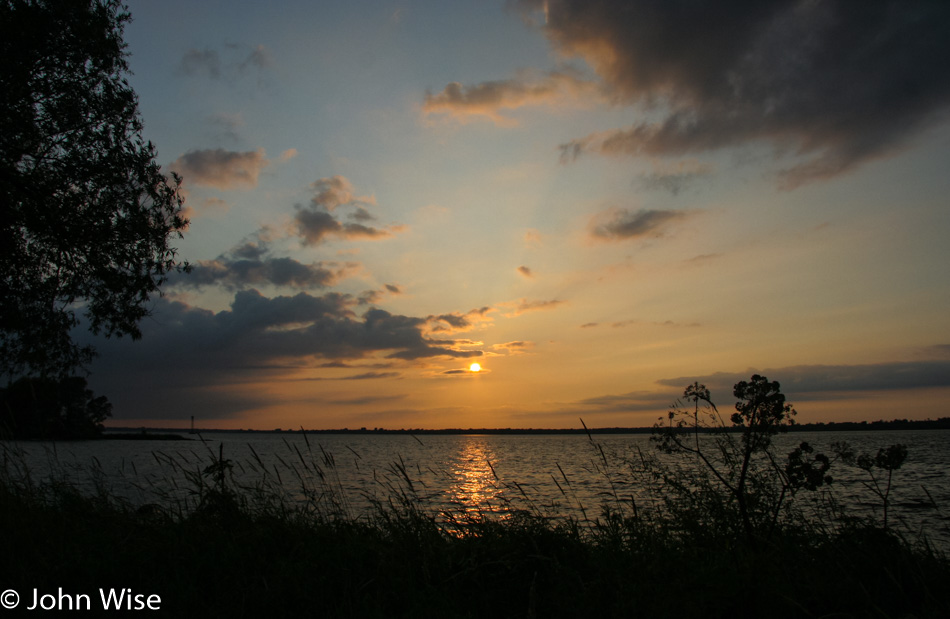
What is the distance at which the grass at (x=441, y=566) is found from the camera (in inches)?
195

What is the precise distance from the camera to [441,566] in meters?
6.15

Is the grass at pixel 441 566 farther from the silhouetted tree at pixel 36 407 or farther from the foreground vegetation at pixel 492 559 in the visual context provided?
the silhouetted tree at pixel 36 407

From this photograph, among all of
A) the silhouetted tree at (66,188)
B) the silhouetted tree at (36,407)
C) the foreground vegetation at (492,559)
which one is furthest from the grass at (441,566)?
the silhouetted tree at (66,188)

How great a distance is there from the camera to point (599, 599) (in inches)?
192

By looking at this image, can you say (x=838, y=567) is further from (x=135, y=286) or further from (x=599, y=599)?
(x=135, y=286)

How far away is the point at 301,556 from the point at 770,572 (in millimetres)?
5176

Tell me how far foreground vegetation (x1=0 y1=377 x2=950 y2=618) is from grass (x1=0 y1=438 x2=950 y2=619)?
23mm

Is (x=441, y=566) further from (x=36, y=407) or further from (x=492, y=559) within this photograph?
(x=36, y=407)

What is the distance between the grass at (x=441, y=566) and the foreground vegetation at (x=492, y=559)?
0.08 feet

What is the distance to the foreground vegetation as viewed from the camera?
197 inches

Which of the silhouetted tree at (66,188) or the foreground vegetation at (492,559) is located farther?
the silhouetted tree at (66,188)

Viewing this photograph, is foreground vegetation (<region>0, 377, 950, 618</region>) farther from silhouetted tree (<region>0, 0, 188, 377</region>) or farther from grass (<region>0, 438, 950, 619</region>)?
silhouetted tree (<region>0, 0, 188, 377</region>)

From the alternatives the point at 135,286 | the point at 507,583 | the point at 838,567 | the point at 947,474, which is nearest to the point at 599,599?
the point at 507,583

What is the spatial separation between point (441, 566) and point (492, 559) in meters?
0.64
